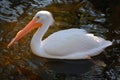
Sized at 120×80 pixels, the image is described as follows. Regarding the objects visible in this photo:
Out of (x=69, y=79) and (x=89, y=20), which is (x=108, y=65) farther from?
(x=89, y=20)

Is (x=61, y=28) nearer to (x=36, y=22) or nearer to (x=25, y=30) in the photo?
(x=36, y=22)

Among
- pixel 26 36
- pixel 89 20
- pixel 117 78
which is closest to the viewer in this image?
pixel 117 78

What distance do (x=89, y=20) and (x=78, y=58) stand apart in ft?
3.79

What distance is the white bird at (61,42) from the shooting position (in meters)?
6.10

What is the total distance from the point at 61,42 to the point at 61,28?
0.79 m

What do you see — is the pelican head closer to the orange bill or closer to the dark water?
the orange bill

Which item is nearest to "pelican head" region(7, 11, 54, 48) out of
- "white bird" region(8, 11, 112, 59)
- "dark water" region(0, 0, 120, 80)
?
"white bird" region(8, 11, 112, 59)

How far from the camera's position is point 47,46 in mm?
6105

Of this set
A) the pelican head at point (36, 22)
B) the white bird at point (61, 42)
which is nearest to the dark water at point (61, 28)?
the white bird at point (61, 42)

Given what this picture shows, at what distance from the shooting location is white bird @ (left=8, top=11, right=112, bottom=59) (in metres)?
6.10

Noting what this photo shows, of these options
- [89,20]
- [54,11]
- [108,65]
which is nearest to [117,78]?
[108,65]

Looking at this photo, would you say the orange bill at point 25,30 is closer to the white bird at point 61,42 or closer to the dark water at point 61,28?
the white bird at point 61,42

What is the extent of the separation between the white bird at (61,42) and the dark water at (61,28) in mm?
102

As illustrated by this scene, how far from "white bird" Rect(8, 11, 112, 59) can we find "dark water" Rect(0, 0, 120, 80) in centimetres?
10
